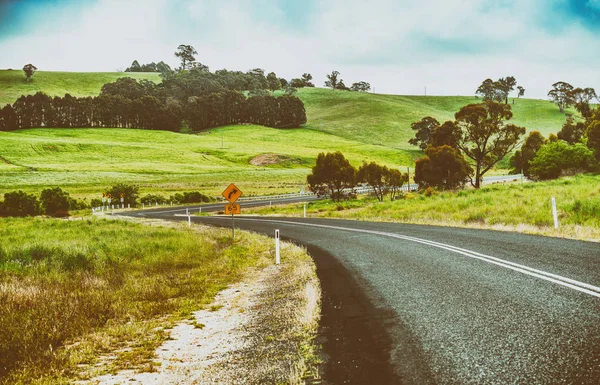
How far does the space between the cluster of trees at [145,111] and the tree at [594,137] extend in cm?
10903

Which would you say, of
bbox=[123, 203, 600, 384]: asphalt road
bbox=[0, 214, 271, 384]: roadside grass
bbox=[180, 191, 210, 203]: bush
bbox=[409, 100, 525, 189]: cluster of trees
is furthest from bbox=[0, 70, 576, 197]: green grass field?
bbox=[123, 203, 600, 384]: asphalt road

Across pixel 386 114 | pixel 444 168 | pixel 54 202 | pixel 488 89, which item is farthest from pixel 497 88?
pixel 54 202

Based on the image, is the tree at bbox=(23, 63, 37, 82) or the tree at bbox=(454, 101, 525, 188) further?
the tree at bbox=(23, 63, 37, 82)

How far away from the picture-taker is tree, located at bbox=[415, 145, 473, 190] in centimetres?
4703

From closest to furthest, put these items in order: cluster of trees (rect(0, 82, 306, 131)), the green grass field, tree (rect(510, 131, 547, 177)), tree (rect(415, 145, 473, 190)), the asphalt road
Answer: the asphalt road, tree (rect(415, 145, 473, 190)), tree (rect(510, 131, 547, 177)), the green grass field, cluster of trees (rect(0, 82, 306, 131))


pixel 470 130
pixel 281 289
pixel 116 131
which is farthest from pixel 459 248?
pixel 116 131

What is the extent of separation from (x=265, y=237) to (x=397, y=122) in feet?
428

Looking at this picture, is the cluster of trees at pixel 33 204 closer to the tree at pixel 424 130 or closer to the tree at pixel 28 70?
the tree at pixel 424 130

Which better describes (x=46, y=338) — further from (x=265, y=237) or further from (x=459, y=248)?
(x=265, y=237)

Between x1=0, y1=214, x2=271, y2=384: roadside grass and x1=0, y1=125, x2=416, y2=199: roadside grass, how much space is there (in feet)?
167

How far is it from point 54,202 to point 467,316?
49.7 metres

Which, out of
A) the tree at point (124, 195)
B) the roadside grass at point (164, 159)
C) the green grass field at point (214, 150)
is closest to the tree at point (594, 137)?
the roadside grass at point (164, 159)

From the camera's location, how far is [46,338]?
6488 mm

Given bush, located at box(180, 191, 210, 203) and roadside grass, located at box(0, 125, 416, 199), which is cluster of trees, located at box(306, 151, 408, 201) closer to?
bush, located at box(180, 191, 210, 203)
